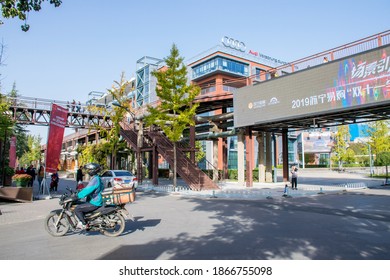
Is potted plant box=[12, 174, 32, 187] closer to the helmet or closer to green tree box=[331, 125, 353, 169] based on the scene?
the helmet

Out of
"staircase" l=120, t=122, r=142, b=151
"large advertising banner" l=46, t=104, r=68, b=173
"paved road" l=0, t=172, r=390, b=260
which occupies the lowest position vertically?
"paved road" l=0, t=172, r=390, b=260

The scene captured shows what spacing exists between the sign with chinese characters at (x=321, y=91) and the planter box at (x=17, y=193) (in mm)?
14952

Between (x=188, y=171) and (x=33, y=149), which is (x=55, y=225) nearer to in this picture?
(x=188, y=171)

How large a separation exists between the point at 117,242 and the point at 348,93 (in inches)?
591

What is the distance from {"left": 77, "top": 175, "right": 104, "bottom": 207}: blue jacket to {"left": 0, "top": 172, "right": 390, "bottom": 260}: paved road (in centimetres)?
94

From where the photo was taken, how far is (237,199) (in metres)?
15.5

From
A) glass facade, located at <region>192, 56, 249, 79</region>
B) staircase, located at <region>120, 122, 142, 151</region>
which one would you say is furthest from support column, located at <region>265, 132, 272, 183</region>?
glass facade, located at <region>192, 56, 249, 79</region>

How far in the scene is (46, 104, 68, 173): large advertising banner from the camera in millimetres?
16266

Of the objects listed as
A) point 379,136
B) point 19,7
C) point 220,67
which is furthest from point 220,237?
point 220,67

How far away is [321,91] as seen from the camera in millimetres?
17406

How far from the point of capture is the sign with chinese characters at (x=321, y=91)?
1512 cm
